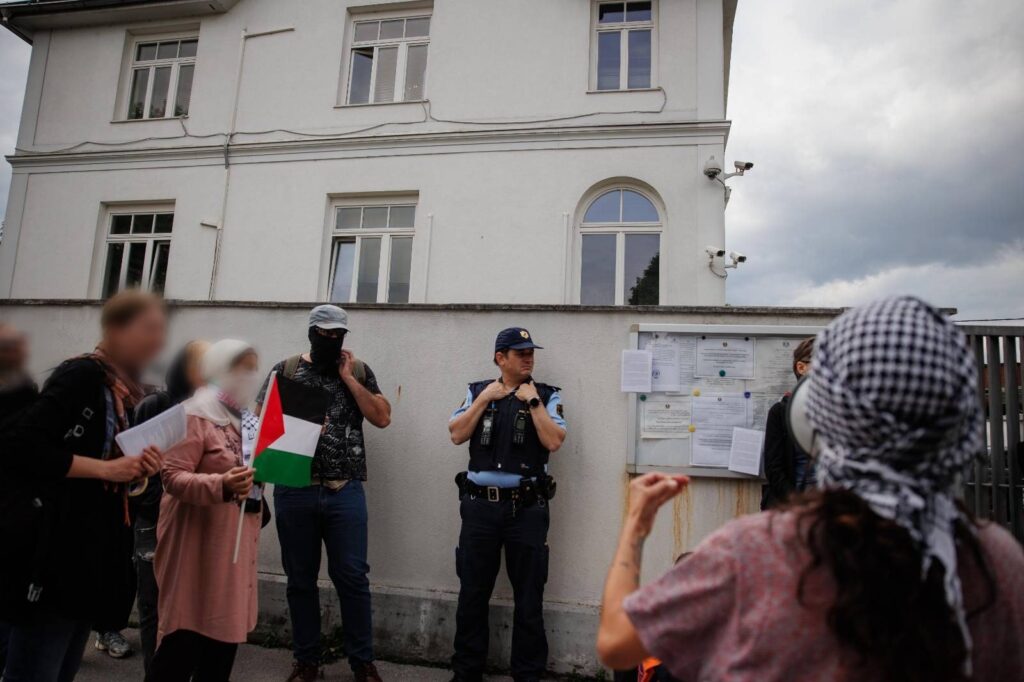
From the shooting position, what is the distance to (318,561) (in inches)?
151

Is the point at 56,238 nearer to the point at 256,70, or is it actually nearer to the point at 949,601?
the point at 256,70

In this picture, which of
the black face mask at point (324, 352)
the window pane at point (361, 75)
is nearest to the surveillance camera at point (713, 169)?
the window pane at point (361, 75)

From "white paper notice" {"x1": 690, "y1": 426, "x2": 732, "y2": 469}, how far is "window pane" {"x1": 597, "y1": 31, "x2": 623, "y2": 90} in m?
7.47

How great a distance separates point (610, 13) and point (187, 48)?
7782 mm

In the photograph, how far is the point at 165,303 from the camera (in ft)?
9.11

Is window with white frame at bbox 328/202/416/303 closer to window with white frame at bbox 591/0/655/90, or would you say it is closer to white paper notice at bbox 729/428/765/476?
window with white frame at bbox 591/0/655/90

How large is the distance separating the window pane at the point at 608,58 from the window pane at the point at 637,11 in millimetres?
347

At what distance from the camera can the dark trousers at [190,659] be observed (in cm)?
261

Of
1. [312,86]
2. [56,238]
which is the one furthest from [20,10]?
[312,86]

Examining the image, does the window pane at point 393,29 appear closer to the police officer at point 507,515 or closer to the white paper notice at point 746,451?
the police officer at point 507,515

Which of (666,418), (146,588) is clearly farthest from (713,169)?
(146,588)

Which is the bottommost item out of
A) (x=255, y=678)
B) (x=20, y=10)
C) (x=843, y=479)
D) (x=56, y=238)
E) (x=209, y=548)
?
(x=255, y=678)

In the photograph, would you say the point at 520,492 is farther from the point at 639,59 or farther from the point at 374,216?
the point at 639,59

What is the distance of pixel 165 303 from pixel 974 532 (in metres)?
2.92
